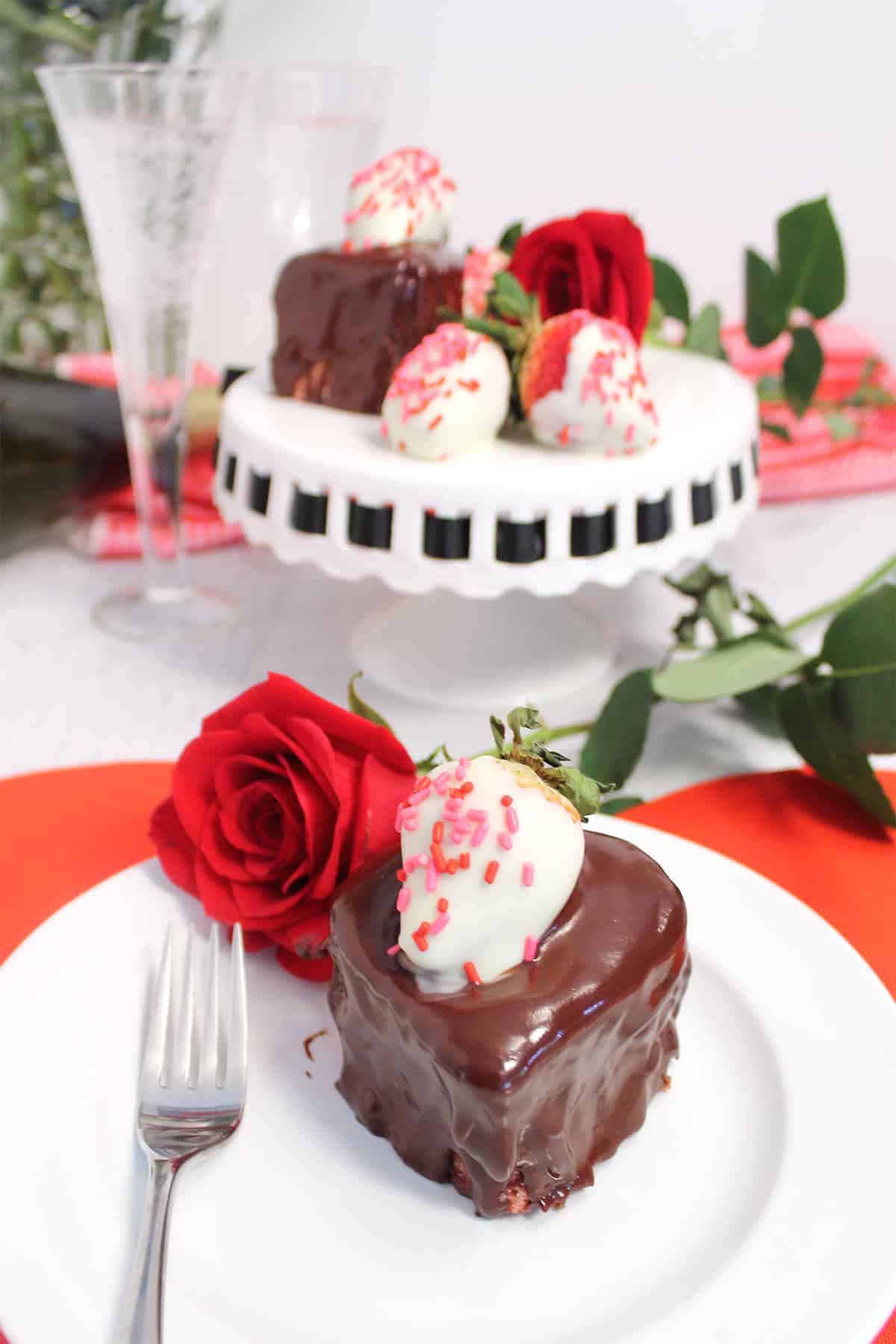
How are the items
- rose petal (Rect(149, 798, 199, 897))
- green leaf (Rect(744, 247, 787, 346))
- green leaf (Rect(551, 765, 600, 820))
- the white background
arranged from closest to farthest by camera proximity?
green leaf (Rect(551, 765, 600, 820))
rose petal (Rect(149, 798, 199, 897))
green leaf (Rect(744, 247, 787, 346))
the white background

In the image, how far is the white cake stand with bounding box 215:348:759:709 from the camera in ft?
2.70

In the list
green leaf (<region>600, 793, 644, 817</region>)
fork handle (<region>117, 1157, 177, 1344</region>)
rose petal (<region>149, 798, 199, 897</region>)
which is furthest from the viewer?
green leaf (<region>600, 793, 644, 817</region>)

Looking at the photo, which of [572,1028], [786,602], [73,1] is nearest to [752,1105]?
[572,1028]

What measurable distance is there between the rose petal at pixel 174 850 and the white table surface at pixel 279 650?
11.8 inches

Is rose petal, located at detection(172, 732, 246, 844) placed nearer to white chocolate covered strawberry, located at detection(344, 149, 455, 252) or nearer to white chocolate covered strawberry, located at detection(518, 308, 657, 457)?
white chocolate covered strawberry, located at detection(518, 308, 657, 457)

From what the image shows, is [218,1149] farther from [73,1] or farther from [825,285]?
[73,1]

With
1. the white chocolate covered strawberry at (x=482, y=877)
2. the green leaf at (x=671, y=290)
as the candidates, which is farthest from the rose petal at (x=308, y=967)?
the green leaf at (x=671, y=290)

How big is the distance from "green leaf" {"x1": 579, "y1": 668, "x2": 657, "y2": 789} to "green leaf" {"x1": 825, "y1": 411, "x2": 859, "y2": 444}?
0.83m

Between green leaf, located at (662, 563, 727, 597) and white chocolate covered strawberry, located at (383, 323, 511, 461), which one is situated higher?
white chocolate covered strawberry, located at (383, 323, 511, 461)

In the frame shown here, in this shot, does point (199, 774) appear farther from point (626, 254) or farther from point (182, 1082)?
point (626, 254)

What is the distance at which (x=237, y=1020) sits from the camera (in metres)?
0.56

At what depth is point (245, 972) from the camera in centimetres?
61

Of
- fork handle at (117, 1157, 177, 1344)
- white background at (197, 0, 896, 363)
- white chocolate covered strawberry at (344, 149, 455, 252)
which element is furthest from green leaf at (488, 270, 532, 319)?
white background at (197, 0, 896, 363)

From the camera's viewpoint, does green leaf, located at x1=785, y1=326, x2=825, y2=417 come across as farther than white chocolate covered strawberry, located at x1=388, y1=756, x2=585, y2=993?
Yes
